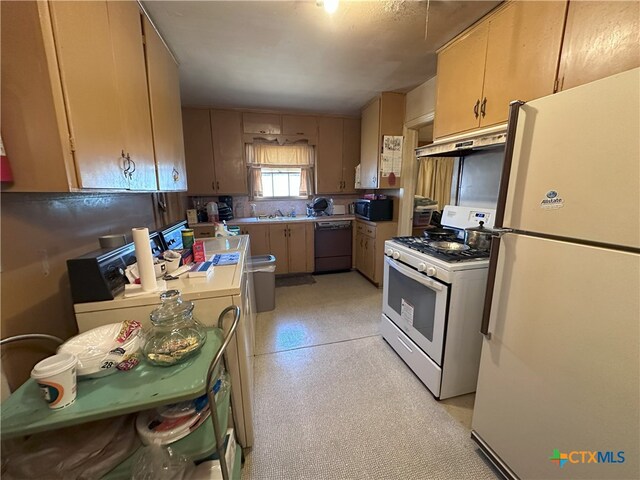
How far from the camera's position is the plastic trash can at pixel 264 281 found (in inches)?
107

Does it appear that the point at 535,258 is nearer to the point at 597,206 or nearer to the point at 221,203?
the point at 597,206

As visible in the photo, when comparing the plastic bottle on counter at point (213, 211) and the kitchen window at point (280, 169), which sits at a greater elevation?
the kitchen window at point (280, 169)

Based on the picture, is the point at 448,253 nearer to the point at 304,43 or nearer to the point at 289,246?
the point at 304,43

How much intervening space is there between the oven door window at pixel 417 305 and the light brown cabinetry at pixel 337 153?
223 cm

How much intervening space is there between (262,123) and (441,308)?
131 inches

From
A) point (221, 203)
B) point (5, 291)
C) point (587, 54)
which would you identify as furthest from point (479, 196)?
point (221, 203)

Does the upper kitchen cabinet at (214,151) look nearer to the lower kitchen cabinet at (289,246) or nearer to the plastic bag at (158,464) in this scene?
the lower kitchen cabinet at (289,246)

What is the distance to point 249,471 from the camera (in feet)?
4.09

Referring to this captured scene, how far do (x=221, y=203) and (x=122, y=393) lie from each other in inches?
129

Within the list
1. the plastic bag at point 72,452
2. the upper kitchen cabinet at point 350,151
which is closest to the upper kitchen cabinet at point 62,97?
the plastic bag at point 72,452

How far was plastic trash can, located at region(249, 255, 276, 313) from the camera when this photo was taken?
8.92ft

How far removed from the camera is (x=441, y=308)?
1.53m

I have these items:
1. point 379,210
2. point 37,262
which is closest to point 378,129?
point 379,210

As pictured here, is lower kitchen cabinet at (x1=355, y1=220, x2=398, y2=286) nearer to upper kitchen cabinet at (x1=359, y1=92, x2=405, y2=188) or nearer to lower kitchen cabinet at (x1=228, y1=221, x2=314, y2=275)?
upper kitchen cabinet at (x1=359, y1=92, x2=405, y2=188)
